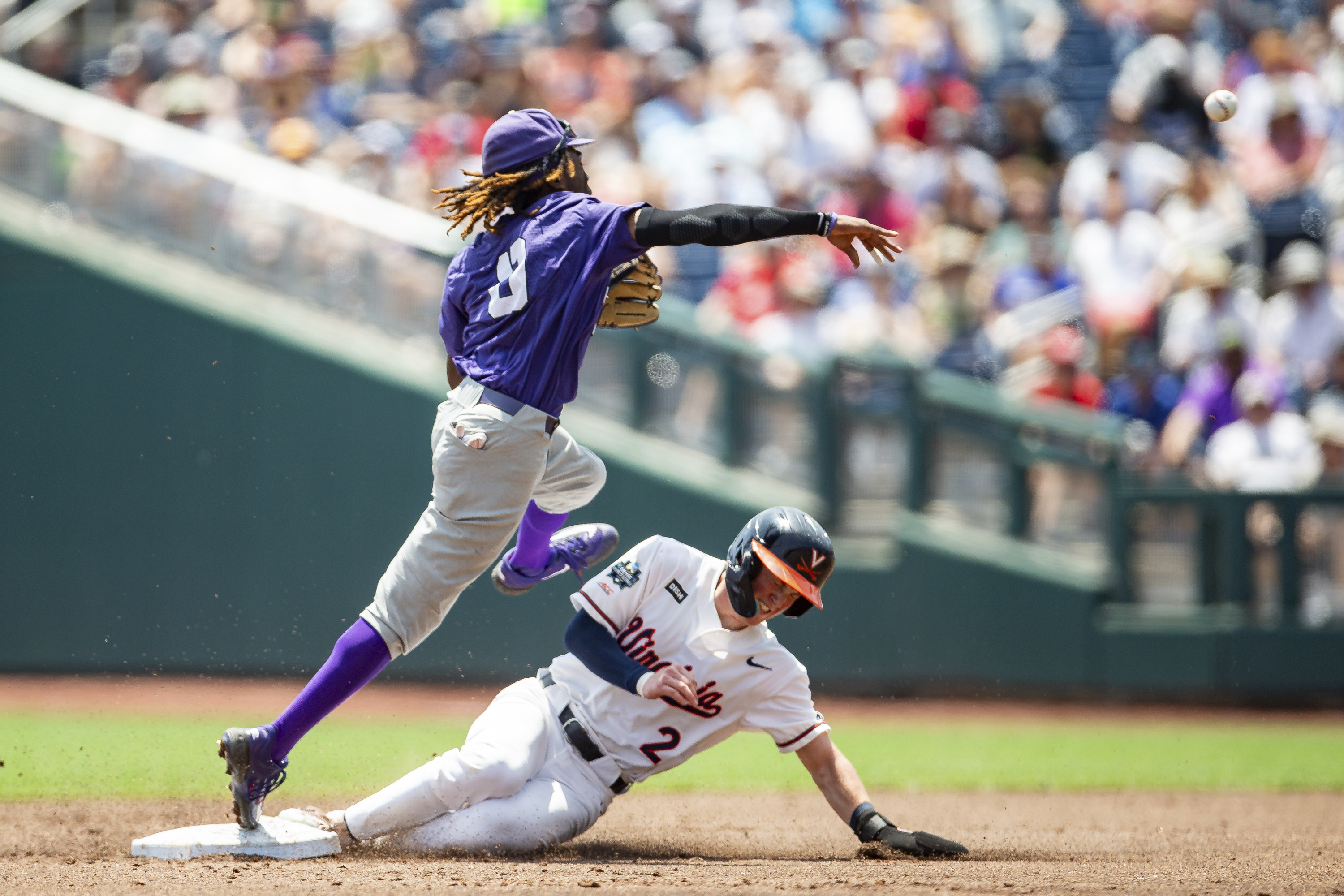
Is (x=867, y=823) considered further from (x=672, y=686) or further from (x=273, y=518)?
(x=273, y=518)

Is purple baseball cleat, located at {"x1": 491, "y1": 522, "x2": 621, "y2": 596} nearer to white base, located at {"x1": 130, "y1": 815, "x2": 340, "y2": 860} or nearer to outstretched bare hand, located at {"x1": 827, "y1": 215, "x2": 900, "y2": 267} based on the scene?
white base, located at {"x1": 130, "y1": 815, "x2": 340, "y2": 860}

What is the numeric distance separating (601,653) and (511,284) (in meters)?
1.01

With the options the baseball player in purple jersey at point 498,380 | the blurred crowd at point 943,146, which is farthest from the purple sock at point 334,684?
the blurred crowd at point 943,146

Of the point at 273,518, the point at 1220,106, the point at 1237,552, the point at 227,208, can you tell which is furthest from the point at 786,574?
the point at 227,208

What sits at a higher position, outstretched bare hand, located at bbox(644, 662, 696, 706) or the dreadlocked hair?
the dreadlocked hair

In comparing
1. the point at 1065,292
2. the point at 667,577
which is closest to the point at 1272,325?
the point at 1065,292

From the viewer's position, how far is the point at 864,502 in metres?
8.13

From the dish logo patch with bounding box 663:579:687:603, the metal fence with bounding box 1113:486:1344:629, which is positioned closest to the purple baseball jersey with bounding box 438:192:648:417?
the dish logo patch with bounding box 663:579:687:603

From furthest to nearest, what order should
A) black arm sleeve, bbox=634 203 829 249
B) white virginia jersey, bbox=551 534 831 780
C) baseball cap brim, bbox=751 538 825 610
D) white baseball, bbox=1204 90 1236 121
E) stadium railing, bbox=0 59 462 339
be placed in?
stadium railing, bbox=0 59 462 339 → white baseball, bbox=1204 90 1236 121 → white virginia jersey, bbox=551 534 831 780 → baseball cap brim, bbox=751 538 825 610 → black arm sleeve, bbox=634 203 829 249

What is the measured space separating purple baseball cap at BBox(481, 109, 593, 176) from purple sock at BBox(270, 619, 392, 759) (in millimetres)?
1310

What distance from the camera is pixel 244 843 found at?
3.71 metres

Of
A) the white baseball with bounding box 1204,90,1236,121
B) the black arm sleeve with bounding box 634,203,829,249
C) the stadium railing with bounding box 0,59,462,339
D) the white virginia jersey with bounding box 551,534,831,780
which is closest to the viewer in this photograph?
the black arm sleeve with bounding box 634,203,829,249

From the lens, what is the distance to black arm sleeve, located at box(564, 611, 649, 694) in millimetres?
3652

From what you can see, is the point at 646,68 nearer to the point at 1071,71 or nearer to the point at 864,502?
the point at 1071,71
